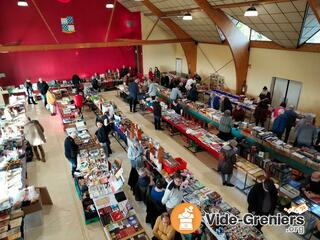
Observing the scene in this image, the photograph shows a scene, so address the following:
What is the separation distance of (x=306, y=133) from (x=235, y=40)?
266 inches

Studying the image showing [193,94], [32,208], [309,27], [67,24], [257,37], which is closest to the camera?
[32,208]

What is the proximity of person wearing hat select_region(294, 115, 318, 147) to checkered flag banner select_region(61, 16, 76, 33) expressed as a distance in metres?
15.3

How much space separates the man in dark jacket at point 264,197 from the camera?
4656 mm

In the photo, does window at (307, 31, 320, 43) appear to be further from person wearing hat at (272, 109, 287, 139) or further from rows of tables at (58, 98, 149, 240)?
rows of tables at (58, 98, 149, 240)

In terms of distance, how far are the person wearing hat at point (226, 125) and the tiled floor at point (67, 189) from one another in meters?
1.22

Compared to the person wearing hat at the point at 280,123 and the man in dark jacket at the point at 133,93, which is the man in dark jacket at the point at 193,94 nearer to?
the man in dark jacket at the point at 133,93

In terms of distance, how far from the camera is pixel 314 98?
1004cm

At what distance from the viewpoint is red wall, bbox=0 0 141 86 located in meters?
14.9

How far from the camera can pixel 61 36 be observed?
16.3 meters

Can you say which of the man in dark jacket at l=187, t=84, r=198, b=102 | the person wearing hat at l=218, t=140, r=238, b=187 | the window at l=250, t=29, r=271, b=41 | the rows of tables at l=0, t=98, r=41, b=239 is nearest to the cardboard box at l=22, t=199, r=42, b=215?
the rows of tables at l=0, t=98, r=41, b=239

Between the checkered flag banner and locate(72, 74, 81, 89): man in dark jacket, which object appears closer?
locate(72, 74, 81, 89): man in dark jacket

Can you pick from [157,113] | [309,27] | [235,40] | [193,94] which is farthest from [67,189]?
[235,40]

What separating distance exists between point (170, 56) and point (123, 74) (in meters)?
4.75

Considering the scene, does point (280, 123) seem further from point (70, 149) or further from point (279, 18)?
point (70, 149)
